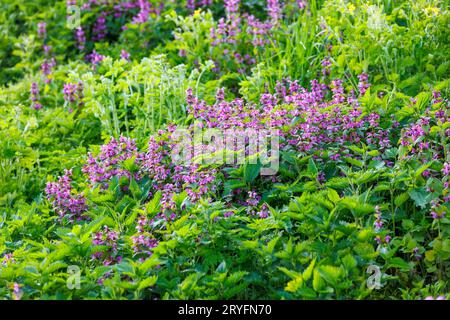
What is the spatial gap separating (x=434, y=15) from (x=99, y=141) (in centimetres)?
245

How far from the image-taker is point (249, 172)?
3.99m

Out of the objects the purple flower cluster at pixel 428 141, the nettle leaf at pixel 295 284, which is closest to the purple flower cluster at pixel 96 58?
the purple flower cluster at pixel 428 141

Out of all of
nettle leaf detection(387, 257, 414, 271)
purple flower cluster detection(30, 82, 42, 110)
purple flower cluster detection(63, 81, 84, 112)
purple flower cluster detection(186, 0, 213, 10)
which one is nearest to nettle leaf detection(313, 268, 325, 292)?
nettle leaf detection(387, 257, 414, 271)

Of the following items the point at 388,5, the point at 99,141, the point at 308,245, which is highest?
the point at 388,5

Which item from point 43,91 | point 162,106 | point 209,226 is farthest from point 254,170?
point 43,91

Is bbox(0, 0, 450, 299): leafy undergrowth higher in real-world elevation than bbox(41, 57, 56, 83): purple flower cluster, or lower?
higher

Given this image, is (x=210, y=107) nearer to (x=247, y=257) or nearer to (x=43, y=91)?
(x=247, y=257)

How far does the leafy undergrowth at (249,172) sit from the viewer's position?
3430 mm

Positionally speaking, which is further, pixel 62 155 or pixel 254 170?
pixel 62 155

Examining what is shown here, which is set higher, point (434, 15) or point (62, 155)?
point (434, 15)

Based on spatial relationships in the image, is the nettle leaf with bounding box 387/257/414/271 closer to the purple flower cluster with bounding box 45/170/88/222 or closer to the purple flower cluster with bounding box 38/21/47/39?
the purple flower cluster with bounding box 45/170/88/222

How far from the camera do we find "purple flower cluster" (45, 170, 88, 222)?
4.14m

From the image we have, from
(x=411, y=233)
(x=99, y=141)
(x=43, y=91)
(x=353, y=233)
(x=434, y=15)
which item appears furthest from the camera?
(x=43, y=91)

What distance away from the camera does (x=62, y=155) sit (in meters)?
5.00
